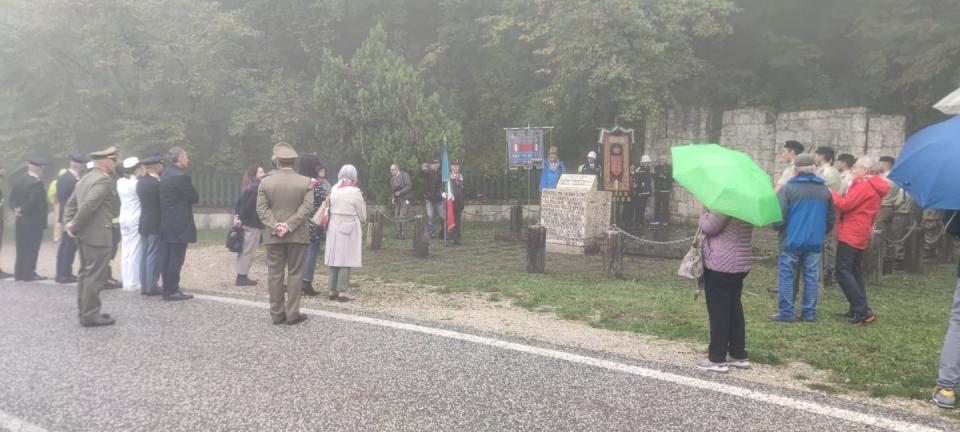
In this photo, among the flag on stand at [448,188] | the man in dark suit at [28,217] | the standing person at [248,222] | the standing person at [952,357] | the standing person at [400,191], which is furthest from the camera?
the standing person at [400,191]

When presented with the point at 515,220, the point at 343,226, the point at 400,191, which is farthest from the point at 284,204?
the point at 515,220

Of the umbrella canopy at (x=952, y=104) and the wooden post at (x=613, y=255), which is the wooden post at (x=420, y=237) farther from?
the umbrella canopy at (x=952, y=104)

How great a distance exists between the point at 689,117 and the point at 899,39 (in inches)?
226

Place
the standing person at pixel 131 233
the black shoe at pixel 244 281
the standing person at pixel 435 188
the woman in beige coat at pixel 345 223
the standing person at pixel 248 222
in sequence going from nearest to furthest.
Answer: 1. the woman in beige coat at pixel 345 223
2. the standing person at pixel 131 233
3. the standing person at pixel 248 222
4. the black shoe at pixel 244 281
5. the standing person at pixel 435 188

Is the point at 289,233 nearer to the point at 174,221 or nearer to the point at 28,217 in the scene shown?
the point at 174,221

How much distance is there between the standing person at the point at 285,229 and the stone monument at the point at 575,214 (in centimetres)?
687

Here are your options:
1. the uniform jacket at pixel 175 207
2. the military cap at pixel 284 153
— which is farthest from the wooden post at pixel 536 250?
the uniform jacket at pixel 175 207

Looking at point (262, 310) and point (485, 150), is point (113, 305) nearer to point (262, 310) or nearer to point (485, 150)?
point (262, 310)

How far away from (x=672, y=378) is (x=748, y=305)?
3413mm

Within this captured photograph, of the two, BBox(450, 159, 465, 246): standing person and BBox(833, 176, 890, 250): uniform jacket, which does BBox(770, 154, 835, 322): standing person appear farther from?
BBox(450, 159, 465, 246): standing person

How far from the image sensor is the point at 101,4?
55.6 feet

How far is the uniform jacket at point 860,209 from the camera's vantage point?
22.1 ft

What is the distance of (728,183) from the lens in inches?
176

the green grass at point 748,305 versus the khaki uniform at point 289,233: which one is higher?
the khaki uniform at point 289,233
